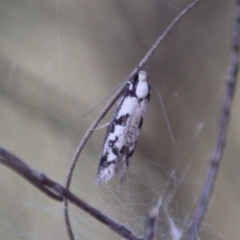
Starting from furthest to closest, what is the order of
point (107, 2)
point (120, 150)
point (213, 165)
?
1. point (107, 2)
2. point (120, 150)
3. point (213, 165)

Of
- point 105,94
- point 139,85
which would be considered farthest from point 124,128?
point 105,94

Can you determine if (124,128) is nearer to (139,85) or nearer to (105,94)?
(139,85)

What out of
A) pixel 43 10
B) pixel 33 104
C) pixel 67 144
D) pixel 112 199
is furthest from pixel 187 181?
pixel 43 10

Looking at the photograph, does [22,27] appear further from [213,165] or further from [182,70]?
[213,165]

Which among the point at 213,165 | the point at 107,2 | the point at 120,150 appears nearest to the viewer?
the point at 213,165

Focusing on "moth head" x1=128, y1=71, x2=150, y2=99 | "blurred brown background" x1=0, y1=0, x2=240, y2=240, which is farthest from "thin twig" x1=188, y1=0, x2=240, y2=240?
"blurred brown background" x1=0, y1=0, x2=240, y2=240

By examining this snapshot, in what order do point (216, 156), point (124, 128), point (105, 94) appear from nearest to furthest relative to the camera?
point (216, 156), point (124, 128), point (105, 94)

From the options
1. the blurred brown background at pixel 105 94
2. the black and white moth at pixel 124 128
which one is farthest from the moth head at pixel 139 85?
the blurred brown background at pixel 105 94
